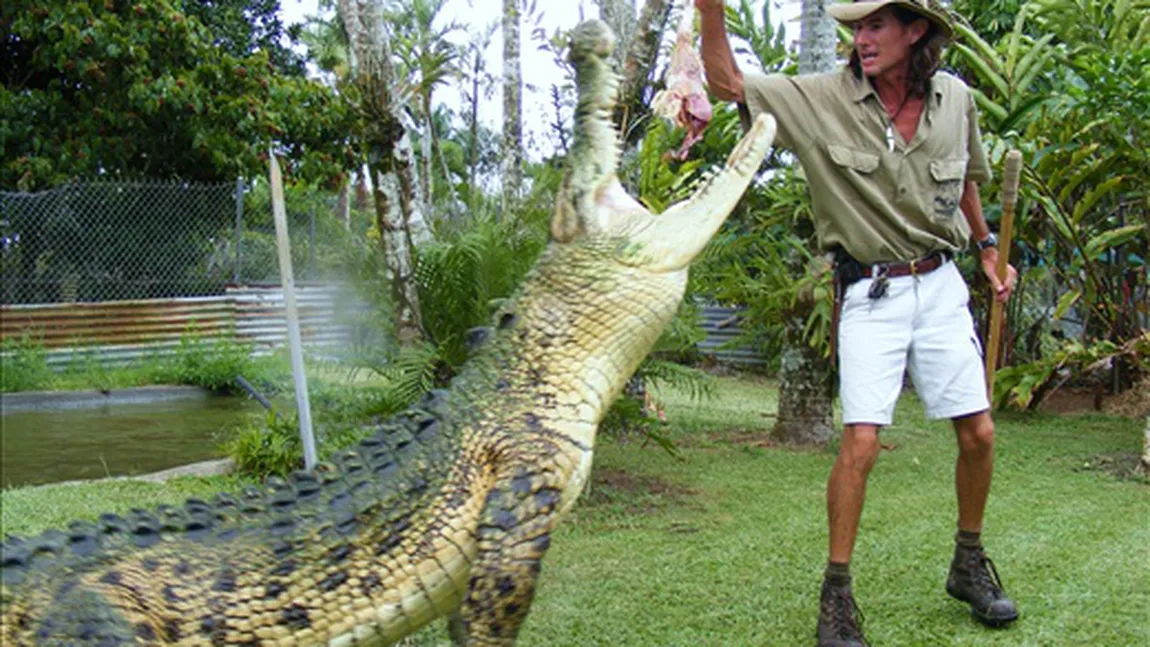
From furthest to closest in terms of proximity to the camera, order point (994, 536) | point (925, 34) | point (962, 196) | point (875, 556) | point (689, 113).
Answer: point (994, 536), point (875, 556), point (962, 196), point (925, 34), point (689, 113)

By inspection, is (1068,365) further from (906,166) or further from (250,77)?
(250,77)

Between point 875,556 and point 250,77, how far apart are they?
9867 millimetres

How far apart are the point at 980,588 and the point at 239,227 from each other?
8.83m

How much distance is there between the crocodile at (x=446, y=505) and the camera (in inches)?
72.2

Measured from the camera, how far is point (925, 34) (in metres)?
3.04

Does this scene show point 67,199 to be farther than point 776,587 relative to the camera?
Yes

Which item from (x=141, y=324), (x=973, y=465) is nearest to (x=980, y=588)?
(x=973, y=465)

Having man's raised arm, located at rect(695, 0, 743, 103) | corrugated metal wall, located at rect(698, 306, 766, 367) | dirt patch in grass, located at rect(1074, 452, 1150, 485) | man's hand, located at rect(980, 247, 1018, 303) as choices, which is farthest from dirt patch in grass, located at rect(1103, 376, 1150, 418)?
man's raised arm, located at rect(695, 0, 743, 103)

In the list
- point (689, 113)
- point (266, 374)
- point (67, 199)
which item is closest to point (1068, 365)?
point (689, 113)

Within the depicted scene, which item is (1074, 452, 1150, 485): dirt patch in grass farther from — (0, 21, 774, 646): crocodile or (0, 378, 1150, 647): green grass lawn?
(0, 21, 774, 646): crocodile

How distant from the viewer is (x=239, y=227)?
10406 millimetres

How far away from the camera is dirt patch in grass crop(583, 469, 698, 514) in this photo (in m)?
4.82

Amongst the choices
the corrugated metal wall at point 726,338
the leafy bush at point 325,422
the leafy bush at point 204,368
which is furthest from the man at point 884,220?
the corrugated metal wall at point 726,338

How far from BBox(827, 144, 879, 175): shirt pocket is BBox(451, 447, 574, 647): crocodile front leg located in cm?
151
